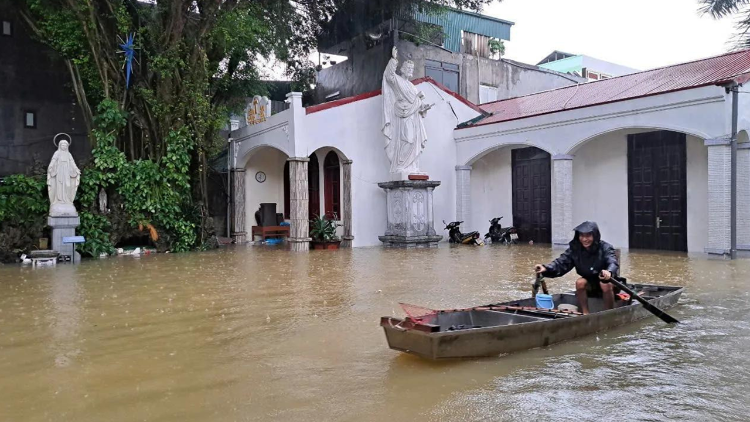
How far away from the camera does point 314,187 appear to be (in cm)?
1952

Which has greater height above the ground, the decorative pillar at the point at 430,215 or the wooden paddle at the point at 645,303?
A: the decorative pillar at the point at 430,215

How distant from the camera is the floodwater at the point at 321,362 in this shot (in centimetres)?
376

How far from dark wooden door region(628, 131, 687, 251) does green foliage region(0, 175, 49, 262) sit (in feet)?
45.9

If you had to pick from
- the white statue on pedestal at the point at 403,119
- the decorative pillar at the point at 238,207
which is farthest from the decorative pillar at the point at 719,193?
the decorative pillar at the point at 238,207

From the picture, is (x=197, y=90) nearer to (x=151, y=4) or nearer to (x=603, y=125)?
(x=151, y=4)

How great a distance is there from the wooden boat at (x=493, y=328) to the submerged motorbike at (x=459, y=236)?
11.2 metres

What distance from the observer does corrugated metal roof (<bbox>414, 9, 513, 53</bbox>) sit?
2314cm

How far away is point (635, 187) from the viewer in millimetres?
14812

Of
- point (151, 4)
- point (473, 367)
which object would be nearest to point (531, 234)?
point (151, 4)

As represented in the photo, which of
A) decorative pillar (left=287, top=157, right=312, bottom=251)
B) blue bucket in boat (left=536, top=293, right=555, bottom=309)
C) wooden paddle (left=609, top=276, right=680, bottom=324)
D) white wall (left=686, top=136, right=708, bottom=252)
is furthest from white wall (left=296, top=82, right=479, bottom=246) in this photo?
wooden paddle (left=609, top=276, right=680, bottom=324)

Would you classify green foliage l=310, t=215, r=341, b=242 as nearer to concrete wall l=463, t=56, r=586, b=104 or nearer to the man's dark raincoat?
concrete wall l=463, t=56, r=586, b=104

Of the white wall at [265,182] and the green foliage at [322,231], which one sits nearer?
the green foliage at [322,231]

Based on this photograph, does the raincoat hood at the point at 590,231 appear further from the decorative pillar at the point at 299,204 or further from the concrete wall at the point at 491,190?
the concrete wall at the point at 491,190

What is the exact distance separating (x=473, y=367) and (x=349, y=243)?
505 inches
